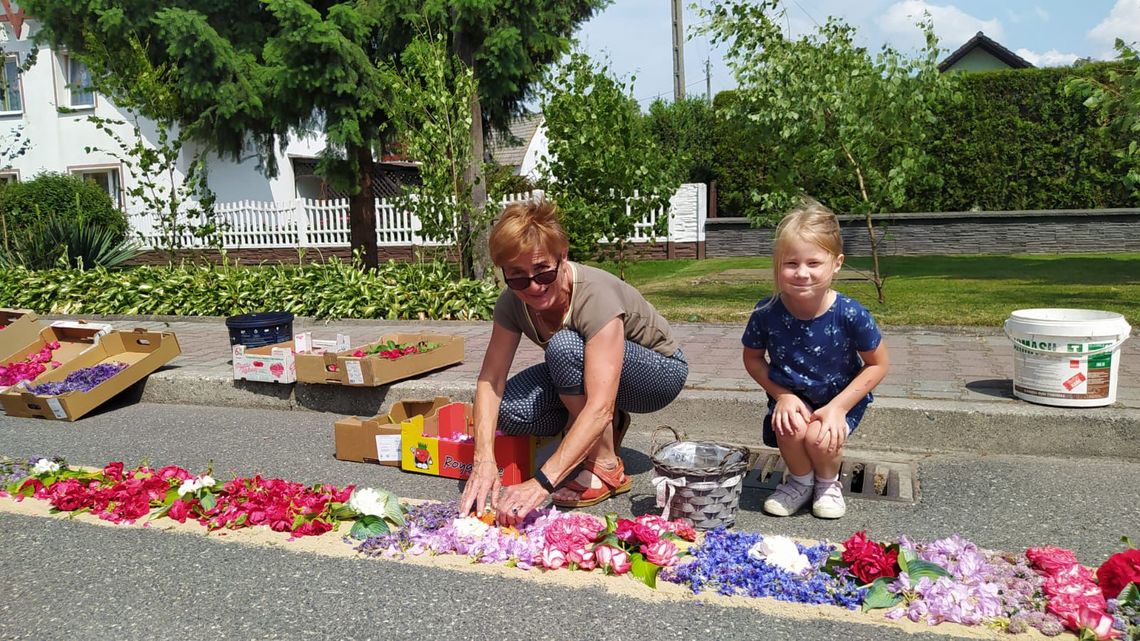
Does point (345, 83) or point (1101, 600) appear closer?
point (1101, 600)

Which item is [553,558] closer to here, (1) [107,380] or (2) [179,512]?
(2) [179,512]

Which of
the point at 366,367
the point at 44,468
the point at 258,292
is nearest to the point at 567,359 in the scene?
the point at 366,367

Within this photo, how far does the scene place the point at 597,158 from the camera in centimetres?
1030

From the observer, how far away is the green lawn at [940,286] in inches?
337

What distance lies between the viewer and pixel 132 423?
18.8 feet

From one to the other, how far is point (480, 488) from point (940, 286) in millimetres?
9597

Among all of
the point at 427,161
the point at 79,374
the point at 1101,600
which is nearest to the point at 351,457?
the point at 79,374

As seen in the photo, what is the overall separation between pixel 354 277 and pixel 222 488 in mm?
6694

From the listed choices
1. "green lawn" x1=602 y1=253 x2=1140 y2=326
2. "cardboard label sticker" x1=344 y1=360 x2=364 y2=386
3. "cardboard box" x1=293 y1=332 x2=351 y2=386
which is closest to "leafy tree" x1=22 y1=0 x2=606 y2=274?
"green lawn" x1=602 y1=253 x2=1140 y2=326

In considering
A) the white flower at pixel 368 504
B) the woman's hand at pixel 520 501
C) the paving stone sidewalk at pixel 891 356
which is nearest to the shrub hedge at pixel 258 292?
the paving stone sidewalk at pixel 891 356

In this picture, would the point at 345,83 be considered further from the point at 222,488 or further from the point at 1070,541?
the point at 1070,541

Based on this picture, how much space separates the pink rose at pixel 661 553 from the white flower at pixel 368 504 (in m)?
1.09

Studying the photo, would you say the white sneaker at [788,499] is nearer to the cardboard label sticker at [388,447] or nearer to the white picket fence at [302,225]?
the cardboard label sticker at [388,447]

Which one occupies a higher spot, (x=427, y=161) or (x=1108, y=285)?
(x=427, y=161)
